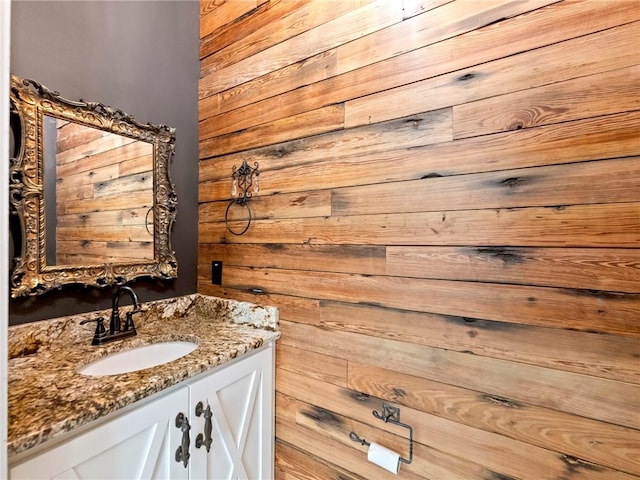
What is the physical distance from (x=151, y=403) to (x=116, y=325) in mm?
548

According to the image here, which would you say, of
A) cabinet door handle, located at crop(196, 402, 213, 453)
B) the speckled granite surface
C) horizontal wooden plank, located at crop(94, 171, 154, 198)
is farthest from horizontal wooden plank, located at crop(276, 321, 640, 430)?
horizontal wooden plank, located at crop(94, 171, 154, 198)

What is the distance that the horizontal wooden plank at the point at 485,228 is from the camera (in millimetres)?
908

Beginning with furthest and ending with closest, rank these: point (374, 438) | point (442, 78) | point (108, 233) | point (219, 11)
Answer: point (219, 11) < point (108, 233) < point (374, 438) < point (442, 78)

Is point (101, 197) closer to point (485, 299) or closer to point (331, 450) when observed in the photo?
point (331, 450)

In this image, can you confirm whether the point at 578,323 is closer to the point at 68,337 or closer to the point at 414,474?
the point at 414,474

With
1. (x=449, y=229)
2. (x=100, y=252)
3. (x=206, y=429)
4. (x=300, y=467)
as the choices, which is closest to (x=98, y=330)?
(x=100, y=252)

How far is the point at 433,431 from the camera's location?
1166 mm

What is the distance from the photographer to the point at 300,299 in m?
1.48

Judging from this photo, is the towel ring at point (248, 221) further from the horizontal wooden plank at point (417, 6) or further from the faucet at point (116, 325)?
the horizontal wooden plank at point (417, 6)

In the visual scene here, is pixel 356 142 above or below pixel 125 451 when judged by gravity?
above

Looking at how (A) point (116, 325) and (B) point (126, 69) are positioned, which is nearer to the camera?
(A) point (116, 325)

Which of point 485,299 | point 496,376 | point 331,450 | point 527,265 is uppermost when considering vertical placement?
point 527,265

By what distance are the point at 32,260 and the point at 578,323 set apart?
187 cm

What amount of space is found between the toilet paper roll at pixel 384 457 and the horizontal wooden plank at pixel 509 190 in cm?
91
